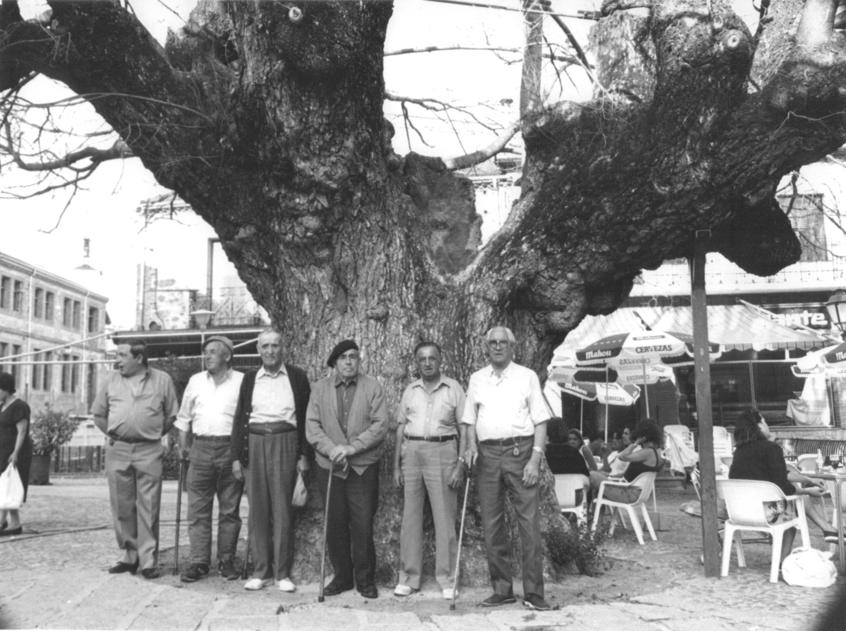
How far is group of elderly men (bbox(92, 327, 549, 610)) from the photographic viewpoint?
245 inches

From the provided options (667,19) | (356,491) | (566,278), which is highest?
(667,19)

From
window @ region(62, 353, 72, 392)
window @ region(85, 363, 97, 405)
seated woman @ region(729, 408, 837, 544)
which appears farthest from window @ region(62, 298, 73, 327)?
seated woman @ region(729, 408, 837, 544)

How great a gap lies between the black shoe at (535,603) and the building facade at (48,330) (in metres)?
41.5

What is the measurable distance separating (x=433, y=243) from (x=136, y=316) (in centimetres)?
2474

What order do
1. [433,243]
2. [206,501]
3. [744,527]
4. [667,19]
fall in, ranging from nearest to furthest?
[667,19], [206,501], [744,527], [433,243]

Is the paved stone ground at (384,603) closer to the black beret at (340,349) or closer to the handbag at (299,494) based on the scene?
the handbag at (299,494)

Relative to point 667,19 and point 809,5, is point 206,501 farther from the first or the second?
point 809,5

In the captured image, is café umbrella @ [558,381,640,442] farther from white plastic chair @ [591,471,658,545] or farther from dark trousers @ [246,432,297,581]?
dark trousers @ [246,432,297,581]

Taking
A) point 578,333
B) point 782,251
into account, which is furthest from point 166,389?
point 578,333

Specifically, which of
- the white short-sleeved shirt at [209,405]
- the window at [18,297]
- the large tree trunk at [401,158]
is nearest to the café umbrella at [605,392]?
the large tree trunk at [401,158]

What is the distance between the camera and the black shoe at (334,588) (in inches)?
247

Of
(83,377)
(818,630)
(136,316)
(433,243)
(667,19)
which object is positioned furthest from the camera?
(83,377)

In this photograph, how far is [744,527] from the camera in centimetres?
735

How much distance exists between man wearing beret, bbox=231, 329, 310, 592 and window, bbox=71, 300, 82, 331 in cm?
5339
